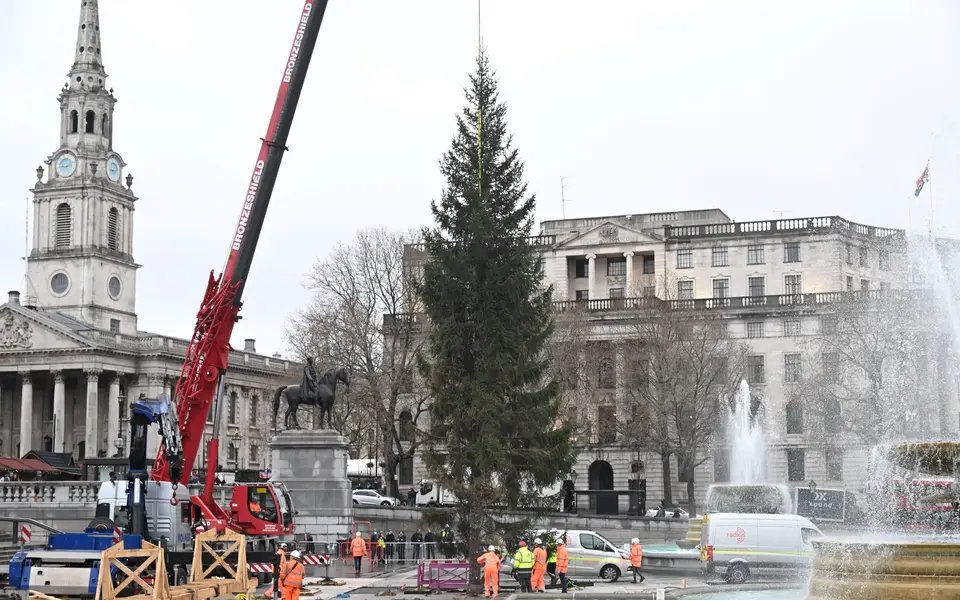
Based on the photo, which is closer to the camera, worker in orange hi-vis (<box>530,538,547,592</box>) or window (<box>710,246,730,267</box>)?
worker in orange hi-vis (<box>530,538,547,592</box>)

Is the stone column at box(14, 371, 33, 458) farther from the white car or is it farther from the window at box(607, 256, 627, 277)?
the white car

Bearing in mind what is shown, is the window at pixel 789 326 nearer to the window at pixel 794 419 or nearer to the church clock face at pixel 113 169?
the window at pixel 794 419

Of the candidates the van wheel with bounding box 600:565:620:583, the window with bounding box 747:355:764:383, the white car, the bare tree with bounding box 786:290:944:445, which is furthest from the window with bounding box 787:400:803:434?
the van wheel with bounding box 600:565:620:583

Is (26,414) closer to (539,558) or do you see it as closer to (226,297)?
(226,297)

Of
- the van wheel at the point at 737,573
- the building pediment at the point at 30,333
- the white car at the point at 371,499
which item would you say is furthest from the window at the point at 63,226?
the van wheel at the point at 737,573

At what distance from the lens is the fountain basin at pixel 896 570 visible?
1938 centimetres

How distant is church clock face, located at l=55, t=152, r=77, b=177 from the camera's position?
114125 mm

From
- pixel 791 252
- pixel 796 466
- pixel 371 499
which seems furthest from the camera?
pixel 791 252

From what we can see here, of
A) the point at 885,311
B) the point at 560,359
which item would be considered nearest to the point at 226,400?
the point at 560,359

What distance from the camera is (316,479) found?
4847 cm

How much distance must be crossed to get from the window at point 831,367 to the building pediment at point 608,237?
67.6 feet

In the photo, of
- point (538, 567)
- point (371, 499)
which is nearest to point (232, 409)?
point (371, 499)

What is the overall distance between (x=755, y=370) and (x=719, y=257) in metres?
9.56

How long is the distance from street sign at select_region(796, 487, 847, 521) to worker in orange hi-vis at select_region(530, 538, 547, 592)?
29.5m
